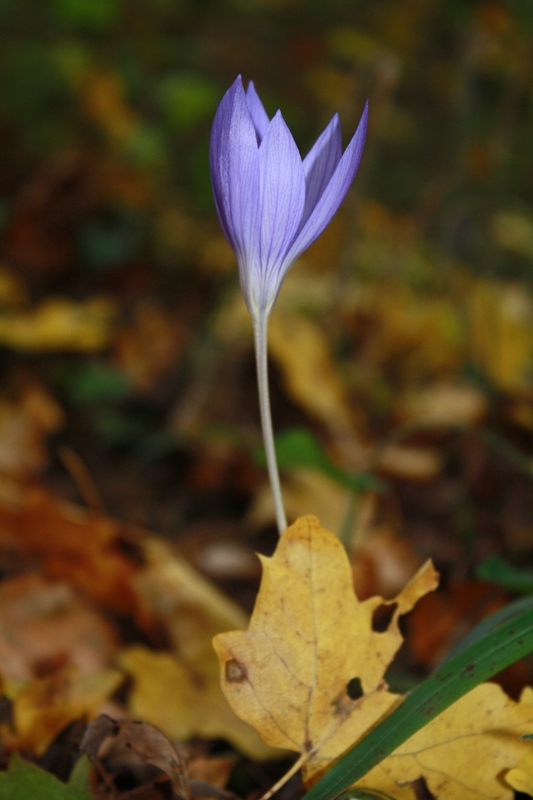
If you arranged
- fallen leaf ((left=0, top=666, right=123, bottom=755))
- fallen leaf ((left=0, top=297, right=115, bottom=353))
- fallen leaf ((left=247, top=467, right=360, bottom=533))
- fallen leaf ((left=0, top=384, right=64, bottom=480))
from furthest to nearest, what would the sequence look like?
fallen leaf ((left=0, top=297, right=115, bottom=353))
fallen leaf ((left=0, top=384, right=64, bottom=480))
fallen leaf ((left=247, top=467, right=360, bottom=533))
fallen leaf ((left=0, top=666, right=123, bottom=755))

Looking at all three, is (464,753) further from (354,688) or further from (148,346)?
(148,346)

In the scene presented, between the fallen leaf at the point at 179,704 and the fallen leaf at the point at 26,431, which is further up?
the fallen leaf at the point at 26,431

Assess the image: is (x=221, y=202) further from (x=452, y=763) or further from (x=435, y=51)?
(x=435, y=51)

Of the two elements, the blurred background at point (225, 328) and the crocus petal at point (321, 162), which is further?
the blurred background at point (225, 328)

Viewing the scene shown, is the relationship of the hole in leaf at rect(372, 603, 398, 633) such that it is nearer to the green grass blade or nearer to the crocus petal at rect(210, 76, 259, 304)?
the green grass blade

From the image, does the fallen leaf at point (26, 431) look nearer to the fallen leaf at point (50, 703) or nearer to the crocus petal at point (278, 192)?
the fallen leaf at point (50, 703)

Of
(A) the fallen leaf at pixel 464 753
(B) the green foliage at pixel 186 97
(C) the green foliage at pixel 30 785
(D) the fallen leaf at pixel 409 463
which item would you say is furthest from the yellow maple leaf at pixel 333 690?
(B) the green foliage at pixel 186 97

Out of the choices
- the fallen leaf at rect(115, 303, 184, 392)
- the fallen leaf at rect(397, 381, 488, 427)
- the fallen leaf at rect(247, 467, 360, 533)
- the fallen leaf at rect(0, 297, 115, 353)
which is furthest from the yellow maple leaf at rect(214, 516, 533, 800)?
the fallen leaf at rect(115, 303, 184, 392)
